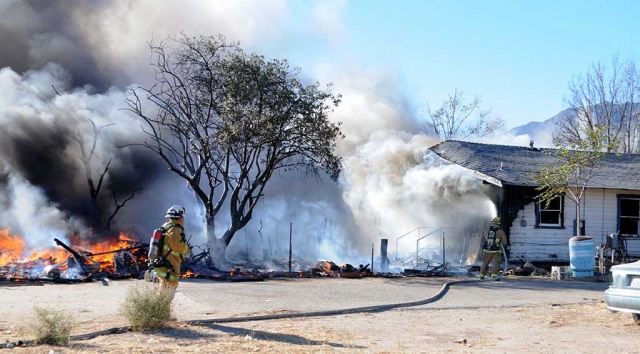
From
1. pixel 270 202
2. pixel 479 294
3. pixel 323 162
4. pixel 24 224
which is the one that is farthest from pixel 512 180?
pixel 24 224

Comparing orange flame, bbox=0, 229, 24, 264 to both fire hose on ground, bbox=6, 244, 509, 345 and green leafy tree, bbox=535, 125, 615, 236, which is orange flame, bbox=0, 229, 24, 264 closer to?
fire hose on ground, bbox=6, 244, 509, 345

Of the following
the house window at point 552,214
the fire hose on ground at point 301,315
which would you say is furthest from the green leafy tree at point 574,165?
the fire hose on ground at point 301,315

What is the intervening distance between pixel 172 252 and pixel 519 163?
1468 cm

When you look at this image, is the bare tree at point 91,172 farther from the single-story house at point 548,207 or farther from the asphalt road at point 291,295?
the single-story house at point 548,207

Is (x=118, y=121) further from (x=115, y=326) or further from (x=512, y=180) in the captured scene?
(x=115, y=326)

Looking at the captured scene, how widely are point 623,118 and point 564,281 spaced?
82.6ft

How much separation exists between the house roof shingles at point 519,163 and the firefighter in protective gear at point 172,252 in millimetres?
11809

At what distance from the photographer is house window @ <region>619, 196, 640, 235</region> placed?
66.8 ft

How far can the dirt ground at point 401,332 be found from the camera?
7.00 m

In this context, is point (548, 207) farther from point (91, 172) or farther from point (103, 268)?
point (91, 172)

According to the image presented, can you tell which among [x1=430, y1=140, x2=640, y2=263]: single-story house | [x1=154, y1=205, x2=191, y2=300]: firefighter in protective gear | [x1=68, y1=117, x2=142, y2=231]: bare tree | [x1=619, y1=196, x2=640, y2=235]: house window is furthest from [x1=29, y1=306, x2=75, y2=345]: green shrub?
[x1=619, y1=196, x2=640, y2=235]: house window

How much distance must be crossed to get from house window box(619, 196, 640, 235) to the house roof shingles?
72 cm

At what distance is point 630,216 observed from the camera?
802 inches

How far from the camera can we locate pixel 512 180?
1842 cm
